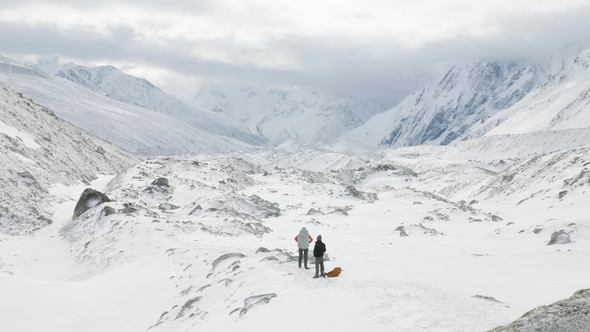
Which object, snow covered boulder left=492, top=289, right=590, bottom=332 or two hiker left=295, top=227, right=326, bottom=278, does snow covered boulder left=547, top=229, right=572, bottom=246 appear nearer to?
two hiker left=295, top=227, right=326, bottom=278

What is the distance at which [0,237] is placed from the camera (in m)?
56.1

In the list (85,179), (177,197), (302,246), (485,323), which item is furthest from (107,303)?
(85,179)

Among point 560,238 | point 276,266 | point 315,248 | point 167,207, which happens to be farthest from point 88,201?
point 560,238

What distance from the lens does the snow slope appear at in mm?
18844

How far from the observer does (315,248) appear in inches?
952

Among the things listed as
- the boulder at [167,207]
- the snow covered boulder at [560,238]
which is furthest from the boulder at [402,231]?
the boulder at [167,207]

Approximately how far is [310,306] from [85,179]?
279 feet

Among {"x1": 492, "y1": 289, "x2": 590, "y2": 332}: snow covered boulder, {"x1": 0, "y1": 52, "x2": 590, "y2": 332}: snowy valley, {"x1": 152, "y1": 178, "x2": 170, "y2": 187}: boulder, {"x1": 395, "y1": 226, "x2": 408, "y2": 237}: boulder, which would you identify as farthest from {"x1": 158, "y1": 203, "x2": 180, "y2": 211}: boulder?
{"x1": 492, "y1": 289, "x2": 590, "y2": 332}: snow covered boulder

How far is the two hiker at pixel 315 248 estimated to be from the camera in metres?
23.8

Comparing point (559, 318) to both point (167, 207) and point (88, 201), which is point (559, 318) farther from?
point (167, 207)

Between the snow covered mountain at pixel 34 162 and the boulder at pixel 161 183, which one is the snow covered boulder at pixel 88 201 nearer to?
the snow covered mountain at pixel 34 162

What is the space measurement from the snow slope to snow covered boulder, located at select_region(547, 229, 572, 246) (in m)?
0.86

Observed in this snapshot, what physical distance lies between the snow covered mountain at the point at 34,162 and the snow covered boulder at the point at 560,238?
50.2m

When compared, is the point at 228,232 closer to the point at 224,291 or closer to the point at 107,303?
the point at 107,303
